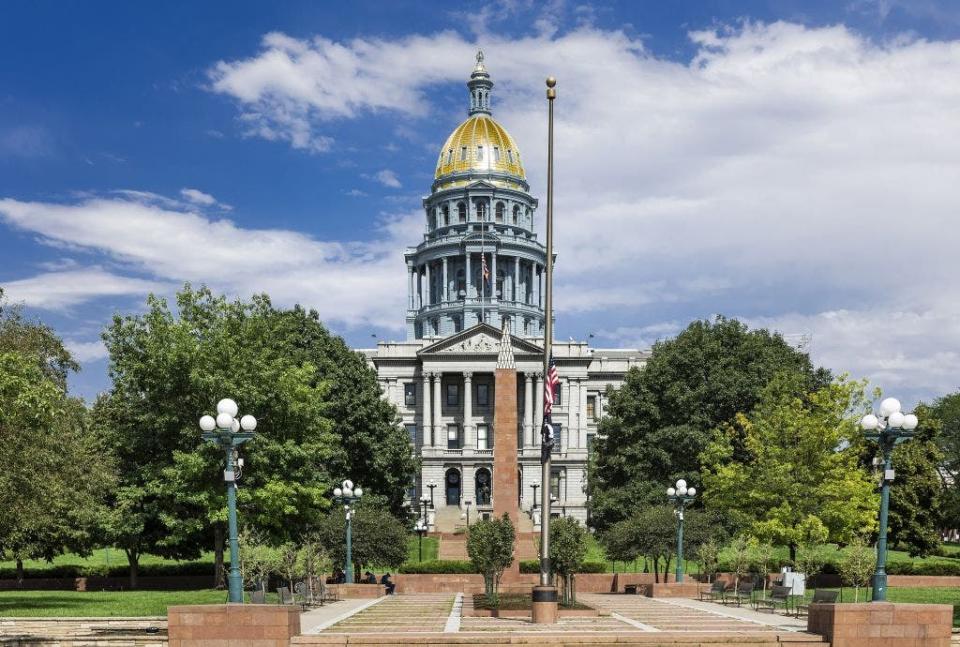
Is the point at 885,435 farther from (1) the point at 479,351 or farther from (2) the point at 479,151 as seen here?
(2) the point at 479,151

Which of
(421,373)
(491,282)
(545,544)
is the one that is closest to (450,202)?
(491,282)

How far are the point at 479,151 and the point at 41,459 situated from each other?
308 ft

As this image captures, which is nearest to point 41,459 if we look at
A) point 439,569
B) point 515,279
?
point 439,569

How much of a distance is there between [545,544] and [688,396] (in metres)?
32.3

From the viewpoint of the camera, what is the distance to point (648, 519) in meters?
42.1

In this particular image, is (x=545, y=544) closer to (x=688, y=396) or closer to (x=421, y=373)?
(x=688, y=396)

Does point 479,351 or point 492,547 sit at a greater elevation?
point 479,351

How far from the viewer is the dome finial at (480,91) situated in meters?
126

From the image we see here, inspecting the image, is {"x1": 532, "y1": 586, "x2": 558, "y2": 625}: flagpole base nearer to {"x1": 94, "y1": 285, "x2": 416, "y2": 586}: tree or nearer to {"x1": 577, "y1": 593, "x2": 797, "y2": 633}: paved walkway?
{"x1": 577, "y1": 593, "x2": 797, "y2": 633}: paved walkway

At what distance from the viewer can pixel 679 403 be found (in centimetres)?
5422

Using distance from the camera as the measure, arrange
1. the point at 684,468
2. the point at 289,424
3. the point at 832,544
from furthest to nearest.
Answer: the point at 684,468, the point at 832,544, the point at 289,424

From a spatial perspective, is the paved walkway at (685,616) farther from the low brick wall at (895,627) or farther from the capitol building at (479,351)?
the capitol building at (479,351)

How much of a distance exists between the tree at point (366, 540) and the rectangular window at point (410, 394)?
58.1 metres

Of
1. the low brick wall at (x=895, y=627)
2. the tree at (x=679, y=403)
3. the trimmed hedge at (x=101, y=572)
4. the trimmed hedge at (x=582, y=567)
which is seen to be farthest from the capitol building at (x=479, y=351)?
the low brick wall at (x=895, y=627)
